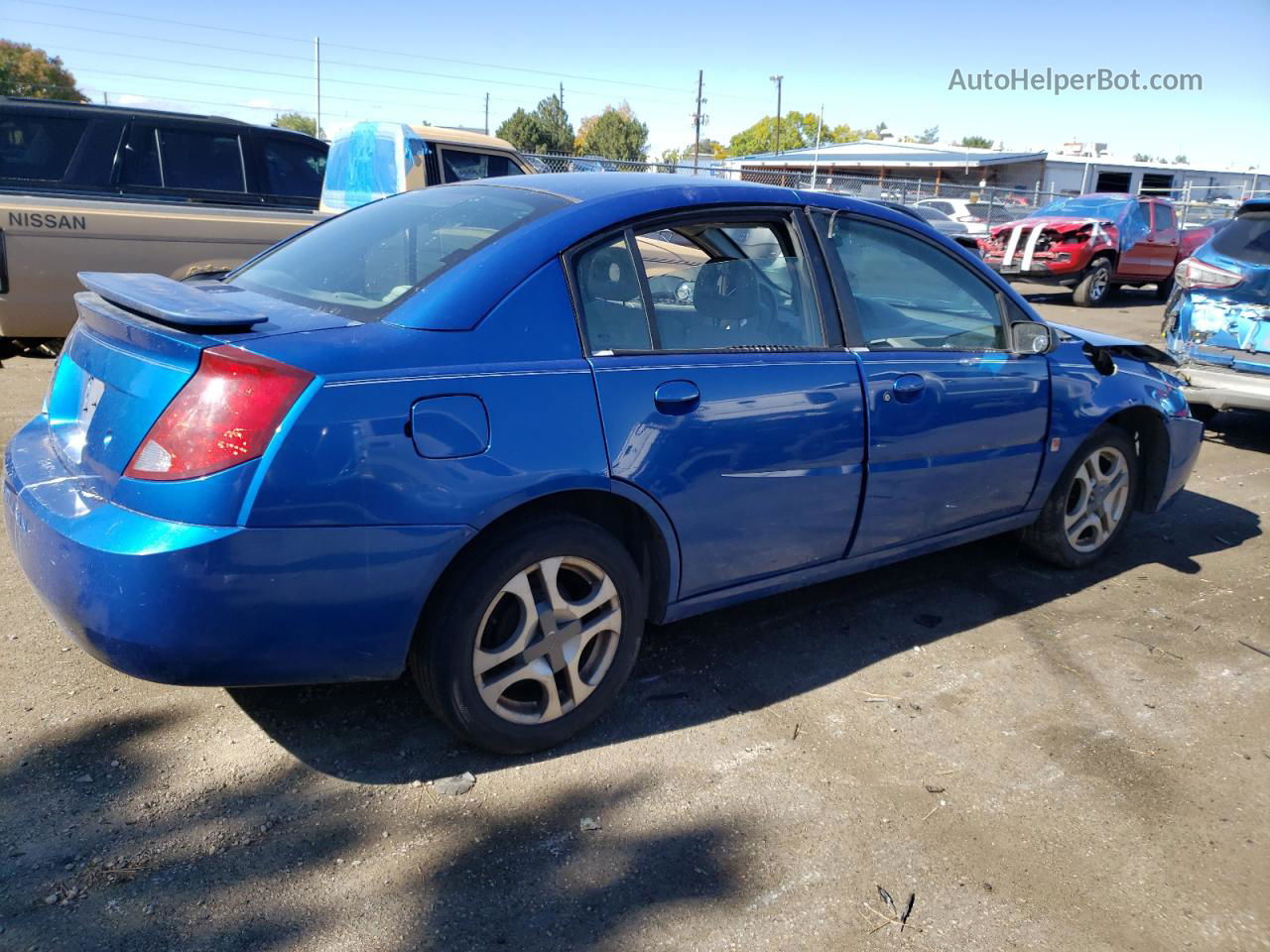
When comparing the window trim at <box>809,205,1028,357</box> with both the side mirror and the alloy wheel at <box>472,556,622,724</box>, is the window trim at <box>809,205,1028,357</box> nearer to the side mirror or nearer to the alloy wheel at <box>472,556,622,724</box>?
the side mirror

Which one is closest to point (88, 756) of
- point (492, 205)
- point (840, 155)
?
point (492, 205)

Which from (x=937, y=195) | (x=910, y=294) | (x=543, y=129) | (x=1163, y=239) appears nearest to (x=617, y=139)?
(x=543, y=129)

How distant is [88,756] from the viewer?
2785 millimetres

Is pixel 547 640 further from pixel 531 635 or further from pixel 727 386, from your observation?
pixel 727 386

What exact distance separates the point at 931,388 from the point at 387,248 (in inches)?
79.1

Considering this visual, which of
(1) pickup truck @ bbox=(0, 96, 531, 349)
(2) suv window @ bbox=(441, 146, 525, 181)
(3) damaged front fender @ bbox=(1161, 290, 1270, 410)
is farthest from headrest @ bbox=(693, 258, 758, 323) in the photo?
(2) suv window @ bbox=(441, 146, 525, 181)

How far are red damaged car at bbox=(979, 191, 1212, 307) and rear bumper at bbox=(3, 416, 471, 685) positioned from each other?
14.8 m

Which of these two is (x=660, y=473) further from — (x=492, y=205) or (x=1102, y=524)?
(x=1102, y=524)

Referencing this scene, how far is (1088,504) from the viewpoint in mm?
4645

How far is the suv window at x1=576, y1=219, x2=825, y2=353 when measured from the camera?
9.85 feet

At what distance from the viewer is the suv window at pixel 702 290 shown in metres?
3.00

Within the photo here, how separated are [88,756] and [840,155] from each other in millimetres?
53918

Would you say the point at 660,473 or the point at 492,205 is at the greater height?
the point at 492,205

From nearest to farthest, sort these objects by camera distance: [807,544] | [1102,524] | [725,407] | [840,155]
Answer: [725,407]
[807,544]
[1102,524]
[840,155]
